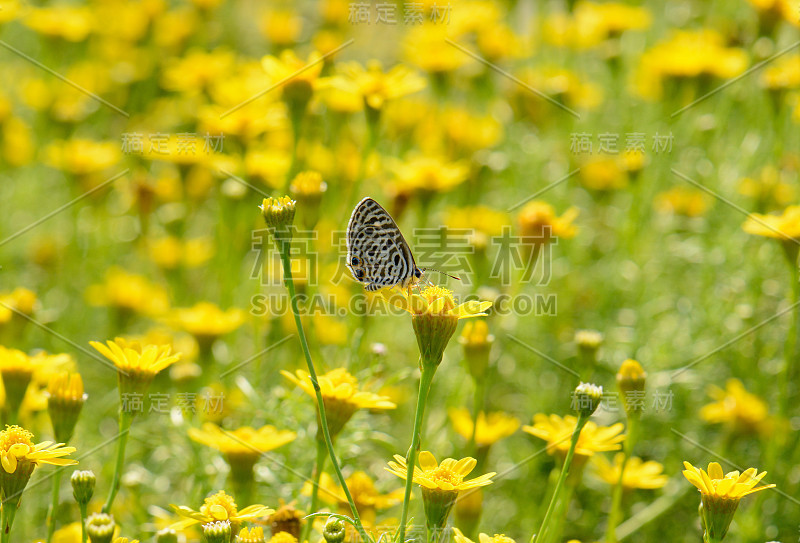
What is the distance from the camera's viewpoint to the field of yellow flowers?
6.62 feet

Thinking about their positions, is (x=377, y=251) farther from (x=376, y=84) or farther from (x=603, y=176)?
(x=603, y=176)

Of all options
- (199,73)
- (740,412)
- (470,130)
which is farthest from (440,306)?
(199,73)

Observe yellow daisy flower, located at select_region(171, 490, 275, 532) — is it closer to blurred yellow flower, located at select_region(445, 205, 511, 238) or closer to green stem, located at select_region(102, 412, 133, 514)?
green stem, located at select_region(102, 412, 133, 514)

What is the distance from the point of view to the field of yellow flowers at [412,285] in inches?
79.4

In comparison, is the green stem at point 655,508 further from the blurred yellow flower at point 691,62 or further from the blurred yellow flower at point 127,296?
the blurred yellow flower at point 127,296

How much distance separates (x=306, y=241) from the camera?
297 centimetres

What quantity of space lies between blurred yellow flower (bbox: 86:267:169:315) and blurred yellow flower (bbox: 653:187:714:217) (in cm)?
213

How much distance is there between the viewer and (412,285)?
2139mm

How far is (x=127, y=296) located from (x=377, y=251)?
147cm

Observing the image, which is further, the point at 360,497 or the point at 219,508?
the point at 360,497

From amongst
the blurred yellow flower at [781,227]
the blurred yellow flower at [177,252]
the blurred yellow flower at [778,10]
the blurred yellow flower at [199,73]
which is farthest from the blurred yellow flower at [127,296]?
the blurred yellow flower at [778,10]

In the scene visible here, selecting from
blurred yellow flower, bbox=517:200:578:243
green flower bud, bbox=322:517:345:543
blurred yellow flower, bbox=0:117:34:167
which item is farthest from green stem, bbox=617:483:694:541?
blurred yellow flower, bbox=0:117:34:167

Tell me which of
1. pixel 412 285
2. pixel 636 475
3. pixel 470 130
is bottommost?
pixel 636 475

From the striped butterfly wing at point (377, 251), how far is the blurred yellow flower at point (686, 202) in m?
1.59
